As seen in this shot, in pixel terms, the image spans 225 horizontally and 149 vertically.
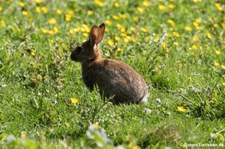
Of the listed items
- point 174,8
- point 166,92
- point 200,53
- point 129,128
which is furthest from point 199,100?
point 174,8

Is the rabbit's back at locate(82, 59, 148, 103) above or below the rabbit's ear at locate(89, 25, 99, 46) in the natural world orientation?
below

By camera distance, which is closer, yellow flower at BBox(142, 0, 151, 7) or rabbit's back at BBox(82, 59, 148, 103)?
rabbit's back at BBox(82, 59, 148, 103)

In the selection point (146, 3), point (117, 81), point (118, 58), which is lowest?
point (118, 58)

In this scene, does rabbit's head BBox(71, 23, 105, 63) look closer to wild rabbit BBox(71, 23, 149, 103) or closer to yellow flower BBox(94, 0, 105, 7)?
wild rabbit BBox(71, 23, 149, 103)

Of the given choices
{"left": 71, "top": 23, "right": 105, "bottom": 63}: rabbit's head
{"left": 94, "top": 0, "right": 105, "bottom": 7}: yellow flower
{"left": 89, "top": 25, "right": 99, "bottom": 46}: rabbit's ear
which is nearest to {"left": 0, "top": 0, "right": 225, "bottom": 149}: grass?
{"left": 94, "top": 0, "right": 105, "bottom": 7}: yellow flower

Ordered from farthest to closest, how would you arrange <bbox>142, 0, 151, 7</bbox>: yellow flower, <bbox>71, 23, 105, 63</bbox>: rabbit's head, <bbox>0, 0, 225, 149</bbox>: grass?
<bbox>142, 0, 151, 7</bbox>: yellow flower
<bbox>71, 23, 105, 63</bbox>: rabbit's head
<bbox>0, 0, 225, 149</bbox>: grass

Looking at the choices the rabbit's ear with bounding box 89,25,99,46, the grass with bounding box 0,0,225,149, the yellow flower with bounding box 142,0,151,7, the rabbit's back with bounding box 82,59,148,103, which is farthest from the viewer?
the yellow flower with bounding box 142,0,151,7

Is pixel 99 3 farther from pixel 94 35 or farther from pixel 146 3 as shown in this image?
pixel 94 35

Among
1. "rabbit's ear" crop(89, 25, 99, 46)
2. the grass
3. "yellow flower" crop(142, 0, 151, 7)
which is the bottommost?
the grass

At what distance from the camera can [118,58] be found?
28.3ft

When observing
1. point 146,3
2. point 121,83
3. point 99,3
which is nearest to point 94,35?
point 121,83

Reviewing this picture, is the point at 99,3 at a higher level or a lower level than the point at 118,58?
higher

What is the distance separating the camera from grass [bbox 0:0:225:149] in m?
6.38

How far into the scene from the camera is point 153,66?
823cm
